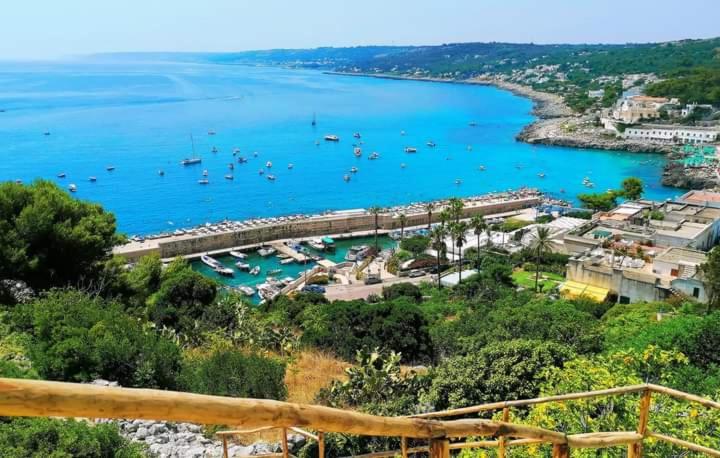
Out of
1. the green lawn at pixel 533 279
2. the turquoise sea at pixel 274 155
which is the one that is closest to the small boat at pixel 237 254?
the turquoise sea at pixel 274 155

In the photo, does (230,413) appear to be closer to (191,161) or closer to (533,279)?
(533,279)

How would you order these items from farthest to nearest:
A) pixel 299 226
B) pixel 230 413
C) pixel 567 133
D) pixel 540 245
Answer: pixel 567 133 → pixel 299 226 → pixel 540 245 → pixel 230 413

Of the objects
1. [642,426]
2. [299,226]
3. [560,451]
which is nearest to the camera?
[560,451]

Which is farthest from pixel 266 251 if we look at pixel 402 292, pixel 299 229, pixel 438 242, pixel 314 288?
pixel 402 292

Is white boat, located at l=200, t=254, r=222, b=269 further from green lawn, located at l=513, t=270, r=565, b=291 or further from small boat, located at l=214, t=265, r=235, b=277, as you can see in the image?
green lawn, located at l=513, t=270, r=565, b=291

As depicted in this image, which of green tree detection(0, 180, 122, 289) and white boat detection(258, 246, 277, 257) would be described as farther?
white boat detection(258, 246, 277, 257)

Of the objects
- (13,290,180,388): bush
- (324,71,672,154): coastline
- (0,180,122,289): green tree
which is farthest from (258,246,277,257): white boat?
(324,71,672,154): coastline

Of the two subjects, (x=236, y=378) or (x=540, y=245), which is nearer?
(x=236, y=378)
